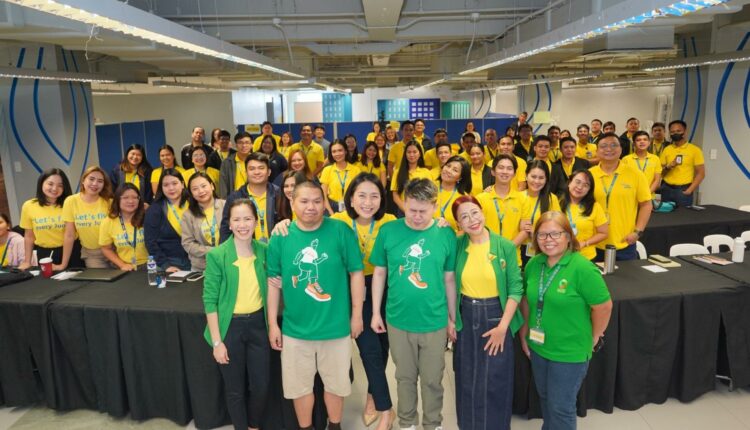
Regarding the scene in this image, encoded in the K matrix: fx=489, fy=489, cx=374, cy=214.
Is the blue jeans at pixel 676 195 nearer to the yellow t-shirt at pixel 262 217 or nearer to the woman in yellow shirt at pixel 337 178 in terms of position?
the woman in yellow shirt at pixel 337 178

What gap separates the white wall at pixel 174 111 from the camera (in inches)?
567

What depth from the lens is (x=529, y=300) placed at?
2.60m

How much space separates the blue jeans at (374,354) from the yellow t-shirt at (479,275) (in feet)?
2.01

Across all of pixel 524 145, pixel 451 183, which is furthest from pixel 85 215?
pixel 524 145

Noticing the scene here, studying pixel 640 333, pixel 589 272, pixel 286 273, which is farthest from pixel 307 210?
pixel 640 333

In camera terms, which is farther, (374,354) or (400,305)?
(374,354)

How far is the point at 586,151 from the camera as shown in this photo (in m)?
8.22

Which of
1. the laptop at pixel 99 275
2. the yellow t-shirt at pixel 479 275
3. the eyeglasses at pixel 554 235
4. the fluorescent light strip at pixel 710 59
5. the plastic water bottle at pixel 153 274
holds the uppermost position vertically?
the fluorescent light strip at pixel 710 59

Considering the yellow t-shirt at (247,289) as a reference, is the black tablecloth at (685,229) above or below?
below

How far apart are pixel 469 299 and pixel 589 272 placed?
0.62 m

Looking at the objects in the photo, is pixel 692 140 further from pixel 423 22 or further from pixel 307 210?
pixel 307 210

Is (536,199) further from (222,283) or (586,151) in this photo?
(586,151)

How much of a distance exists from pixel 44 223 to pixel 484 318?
11.8 feet

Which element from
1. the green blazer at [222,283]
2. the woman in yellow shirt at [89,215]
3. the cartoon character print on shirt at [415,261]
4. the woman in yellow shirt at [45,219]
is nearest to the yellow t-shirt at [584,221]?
the cartoon character print on shirt at [415,261]
